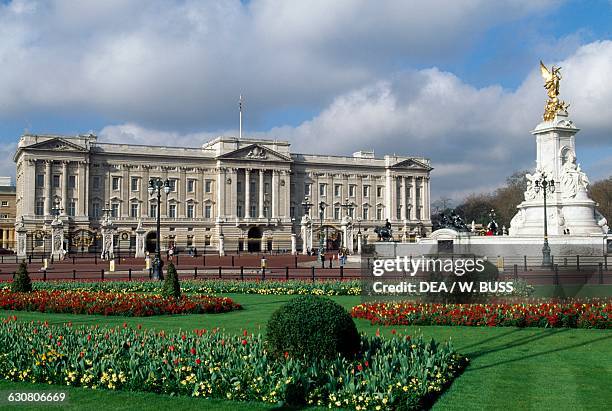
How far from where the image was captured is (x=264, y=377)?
935 centimetres

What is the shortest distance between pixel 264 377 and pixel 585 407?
4543 millimetres

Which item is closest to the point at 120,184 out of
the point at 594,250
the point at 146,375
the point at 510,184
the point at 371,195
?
the point at 371,195

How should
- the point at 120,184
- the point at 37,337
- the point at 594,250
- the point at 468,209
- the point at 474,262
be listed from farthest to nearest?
the point at 468,209, the point at 120,184, the point at 594,250, the point at 474,262, the point at 37,337

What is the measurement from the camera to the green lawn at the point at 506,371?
9242mm

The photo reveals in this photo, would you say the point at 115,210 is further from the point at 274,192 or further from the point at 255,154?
the point at 274,192

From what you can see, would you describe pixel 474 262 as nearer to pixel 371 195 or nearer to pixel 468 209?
pixel 371 195

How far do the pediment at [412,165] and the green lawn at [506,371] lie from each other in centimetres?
9412

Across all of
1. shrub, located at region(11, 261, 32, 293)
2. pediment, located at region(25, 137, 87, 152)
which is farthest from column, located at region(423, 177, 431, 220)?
shrub, located at region(11, 261, 32, 293)

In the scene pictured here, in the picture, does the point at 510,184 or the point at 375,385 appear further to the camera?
the point at 510,184

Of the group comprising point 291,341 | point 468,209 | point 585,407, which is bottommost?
point 585,407

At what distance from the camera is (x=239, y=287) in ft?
88.0

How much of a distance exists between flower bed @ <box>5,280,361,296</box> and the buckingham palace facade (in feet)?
191

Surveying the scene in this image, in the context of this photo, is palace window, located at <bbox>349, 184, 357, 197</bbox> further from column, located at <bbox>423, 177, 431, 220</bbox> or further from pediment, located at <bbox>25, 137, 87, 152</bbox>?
pediment, located at <bbox>25, 137, 87, 152</bbox>

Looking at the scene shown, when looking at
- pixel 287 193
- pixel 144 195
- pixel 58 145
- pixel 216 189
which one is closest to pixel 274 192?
pixel 287 193
